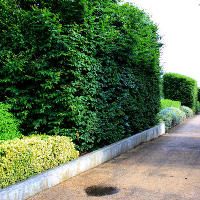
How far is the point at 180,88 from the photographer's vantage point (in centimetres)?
2606

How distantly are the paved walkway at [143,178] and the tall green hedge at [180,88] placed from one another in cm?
1884

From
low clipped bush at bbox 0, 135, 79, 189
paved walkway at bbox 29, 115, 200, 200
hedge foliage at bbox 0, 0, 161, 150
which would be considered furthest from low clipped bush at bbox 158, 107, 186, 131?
low clipped bush at bbox 0, 135, 79, 189

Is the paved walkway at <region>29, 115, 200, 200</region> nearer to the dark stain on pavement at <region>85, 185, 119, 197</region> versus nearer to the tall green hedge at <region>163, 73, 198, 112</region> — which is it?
the dark stain on pavement at <region>85, 185, 119, 197</region>

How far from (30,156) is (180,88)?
23.4 m

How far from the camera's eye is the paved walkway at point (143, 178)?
4562 millimetres

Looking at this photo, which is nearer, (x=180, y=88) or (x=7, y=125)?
(x=7, y=125)

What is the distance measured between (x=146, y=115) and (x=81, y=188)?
6863mm

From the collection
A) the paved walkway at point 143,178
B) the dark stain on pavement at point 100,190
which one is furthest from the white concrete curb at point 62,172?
the dark stain on pavement at point 100,190

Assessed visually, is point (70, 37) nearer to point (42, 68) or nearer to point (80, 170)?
point (42, 68)

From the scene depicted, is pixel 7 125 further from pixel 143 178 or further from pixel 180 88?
pixel 180 88

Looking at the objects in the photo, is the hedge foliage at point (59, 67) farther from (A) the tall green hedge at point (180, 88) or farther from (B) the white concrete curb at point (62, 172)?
(A) the tall green hedge at point (180, 88)

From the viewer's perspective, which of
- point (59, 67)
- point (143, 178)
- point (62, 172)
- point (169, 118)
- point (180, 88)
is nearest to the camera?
point (62, 172)

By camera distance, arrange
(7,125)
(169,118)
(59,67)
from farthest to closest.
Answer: (169,118)
(59,67)
(7,125)

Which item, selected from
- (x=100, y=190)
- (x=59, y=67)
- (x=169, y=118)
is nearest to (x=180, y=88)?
(x=169, y=118)
